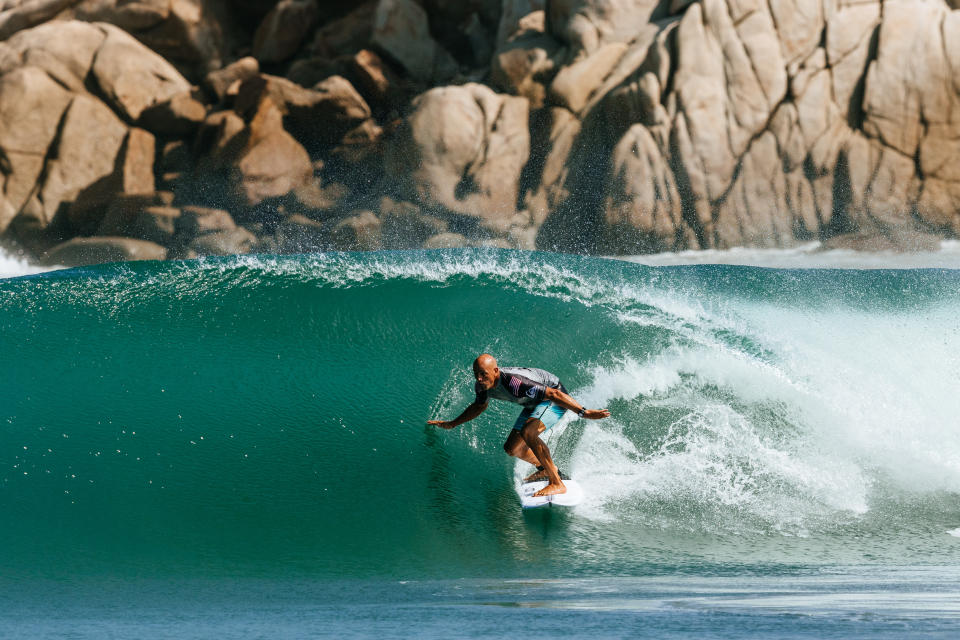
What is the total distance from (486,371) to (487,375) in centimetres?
2

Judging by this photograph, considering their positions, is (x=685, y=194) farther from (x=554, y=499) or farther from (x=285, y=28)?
(x=554, y=499)

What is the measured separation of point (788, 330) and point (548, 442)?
9.27ft

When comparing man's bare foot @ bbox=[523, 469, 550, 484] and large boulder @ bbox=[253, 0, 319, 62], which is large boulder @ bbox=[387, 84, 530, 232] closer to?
large boulder @ bbox=[253, 0, 319, 62]

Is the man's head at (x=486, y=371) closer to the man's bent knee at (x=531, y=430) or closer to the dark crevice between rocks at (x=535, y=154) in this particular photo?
the man's bent knee at (x=531, y=430)

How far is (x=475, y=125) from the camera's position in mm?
14797

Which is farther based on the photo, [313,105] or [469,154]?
[313,105]

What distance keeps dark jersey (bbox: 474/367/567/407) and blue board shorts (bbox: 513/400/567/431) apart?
6 cm

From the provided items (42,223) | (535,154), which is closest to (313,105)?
(535,154)

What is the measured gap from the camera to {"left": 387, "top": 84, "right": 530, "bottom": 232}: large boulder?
1471 cm

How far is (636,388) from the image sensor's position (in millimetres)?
5117

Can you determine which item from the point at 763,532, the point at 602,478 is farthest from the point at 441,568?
the point at 763,532

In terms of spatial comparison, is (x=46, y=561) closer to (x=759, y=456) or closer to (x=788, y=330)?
(x=759, y=456)

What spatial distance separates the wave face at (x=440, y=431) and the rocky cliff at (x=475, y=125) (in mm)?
7214

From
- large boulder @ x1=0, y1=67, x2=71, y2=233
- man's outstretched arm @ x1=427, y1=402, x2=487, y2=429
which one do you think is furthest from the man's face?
large boulder @ x1=0, y1=67, x2=71, y2=233
